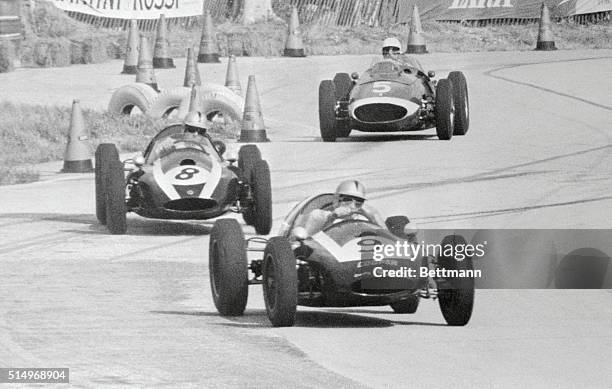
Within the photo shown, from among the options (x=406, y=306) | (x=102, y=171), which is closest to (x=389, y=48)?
(x=102, y=171)

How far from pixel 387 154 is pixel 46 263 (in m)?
7.59

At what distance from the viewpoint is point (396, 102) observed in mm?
21031

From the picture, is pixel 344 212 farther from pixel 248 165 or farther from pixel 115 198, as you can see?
pixel 248 165

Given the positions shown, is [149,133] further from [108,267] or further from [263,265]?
[263,265]

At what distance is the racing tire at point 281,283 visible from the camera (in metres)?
10.4

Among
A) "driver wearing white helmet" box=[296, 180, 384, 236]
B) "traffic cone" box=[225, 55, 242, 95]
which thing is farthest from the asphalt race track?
"driver wearing white helmet" box=[296, 180, 384, 236]

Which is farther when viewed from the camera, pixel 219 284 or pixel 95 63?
pixel 95 63

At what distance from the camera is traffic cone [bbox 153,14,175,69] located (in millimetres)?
30922

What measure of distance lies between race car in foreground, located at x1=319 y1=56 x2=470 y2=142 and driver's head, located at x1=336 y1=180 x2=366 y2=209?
965 centimetres

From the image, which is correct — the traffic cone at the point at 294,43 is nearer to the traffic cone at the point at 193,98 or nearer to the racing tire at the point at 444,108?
the traffic cone at the point at 193,98

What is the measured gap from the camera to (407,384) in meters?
9.00

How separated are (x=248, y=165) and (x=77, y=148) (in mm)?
4678

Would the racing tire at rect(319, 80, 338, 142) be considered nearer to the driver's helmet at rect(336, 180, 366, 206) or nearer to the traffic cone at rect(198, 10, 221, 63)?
the driver's helmet at rect(336, 180, 366, 206)

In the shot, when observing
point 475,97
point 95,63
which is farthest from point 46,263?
point 95,63
